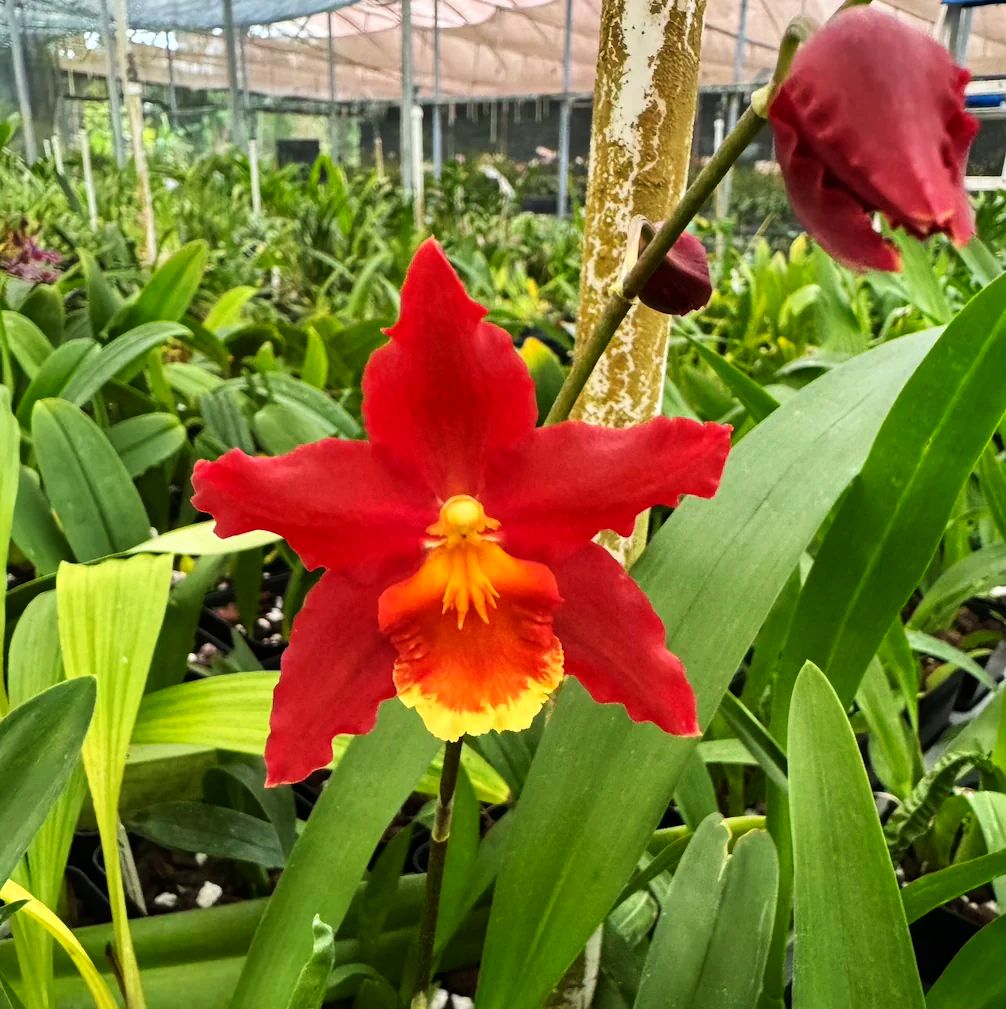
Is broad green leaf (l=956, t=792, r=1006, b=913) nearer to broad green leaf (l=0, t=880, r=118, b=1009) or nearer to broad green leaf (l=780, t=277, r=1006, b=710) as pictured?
broad green leaf (l=780, t=277, r=1006, b=710)

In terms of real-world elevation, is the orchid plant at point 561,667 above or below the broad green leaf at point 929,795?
above

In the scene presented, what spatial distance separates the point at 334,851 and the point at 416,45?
26.5 ft

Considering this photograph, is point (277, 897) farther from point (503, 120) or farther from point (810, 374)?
point (503, 120)

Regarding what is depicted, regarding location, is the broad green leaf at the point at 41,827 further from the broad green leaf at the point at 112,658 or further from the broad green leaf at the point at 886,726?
the broad green leaf at the point at 886,726

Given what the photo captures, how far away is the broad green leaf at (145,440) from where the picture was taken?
38.9 inches

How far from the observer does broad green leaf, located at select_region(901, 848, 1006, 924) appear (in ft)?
1.52

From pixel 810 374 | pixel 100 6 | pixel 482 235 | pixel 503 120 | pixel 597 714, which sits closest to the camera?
pixel 597 714

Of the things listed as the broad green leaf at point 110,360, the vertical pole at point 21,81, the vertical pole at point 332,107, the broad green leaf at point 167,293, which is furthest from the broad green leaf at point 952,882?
the vertical pole at point 332,107

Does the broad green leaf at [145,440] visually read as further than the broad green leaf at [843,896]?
Yes

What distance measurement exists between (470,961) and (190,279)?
97 cm

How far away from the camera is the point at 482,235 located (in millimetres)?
3404

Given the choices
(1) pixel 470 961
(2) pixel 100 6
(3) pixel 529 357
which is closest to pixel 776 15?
(2) pixel 100 6

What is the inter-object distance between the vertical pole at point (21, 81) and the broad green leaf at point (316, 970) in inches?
121

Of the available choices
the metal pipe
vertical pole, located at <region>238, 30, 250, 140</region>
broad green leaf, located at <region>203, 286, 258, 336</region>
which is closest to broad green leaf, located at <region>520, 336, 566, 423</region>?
broad green leaf, located at <region>203, 286, 258, 336</region>
